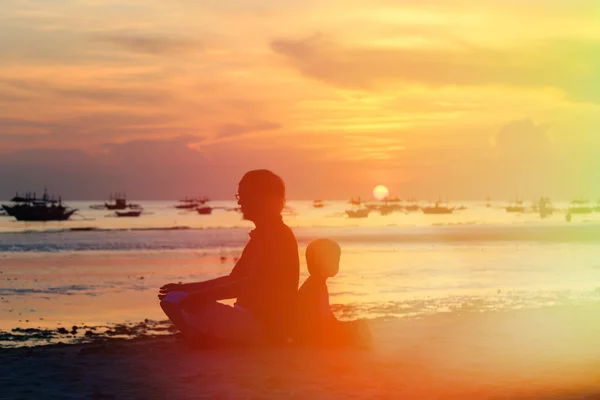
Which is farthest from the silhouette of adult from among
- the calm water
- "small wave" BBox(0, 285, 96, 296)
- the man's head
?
"small wave" BBox(0, 285, 96, 296)

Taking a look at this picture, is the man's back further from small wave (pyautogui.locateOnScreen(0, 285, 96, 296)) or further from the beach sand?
small wave (pyautogui.locateOnScreen(0, 285, 96, 296))

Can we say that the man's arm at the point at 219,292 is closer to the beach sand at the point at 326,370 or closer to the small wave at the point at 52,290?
the beach sand at the point at 326,370

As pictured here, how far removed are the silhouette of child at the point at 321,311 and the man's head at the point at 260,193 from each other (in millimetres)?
825

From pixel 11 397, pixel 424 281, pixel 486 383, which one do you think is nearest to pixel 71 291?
pixel 424 281

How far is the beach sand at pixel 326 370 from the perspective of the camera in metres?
7.28

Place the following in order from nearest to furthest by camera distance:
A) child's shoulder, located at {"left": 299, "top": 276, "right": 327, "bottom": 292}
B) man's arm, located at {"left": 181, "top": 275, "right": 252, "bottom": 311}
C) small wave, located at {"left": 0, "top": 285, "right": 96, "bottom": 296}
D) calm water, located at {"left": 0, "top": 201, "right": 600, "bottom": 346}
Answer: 1. man's arm, located at {"left": 181, "top": 275, "right": 252, "bottom": 311}
2. child's shoulder, located at {"left": 299, "top": 276, "right": 327, "bottom": 292}
3. calm water, located at {"left": 0, "top": 201, "right": 600, "bottom": 346}
4. small wave, located at {"left": 0, "top": 285, "right": 96, "bottom": 296}

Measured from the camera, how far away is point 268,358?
28.8 ft

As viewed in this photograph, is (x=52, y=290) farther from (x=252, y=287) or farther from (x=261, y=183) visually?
(x=261, y=183)

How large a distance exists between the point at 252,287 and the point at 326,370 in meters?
1.30

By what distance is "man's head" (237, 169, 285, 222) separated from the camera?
28.2 feet

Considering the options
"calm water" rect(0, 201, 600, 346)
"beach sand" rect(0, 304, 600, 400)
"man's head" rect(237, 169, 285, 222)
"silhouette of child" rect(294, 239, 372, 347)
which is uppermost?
"man's head" rect(237, 169, 285, 222)

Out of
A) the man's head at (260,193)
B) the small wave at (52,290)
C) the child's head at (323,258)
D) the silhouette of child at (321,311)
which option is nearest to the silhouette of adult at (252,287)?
the man's head at (260,193)

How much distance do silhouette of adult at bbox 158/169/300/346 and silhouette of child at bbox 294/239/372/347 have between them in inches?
9.1

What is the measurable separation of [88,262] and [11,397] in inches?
1055
